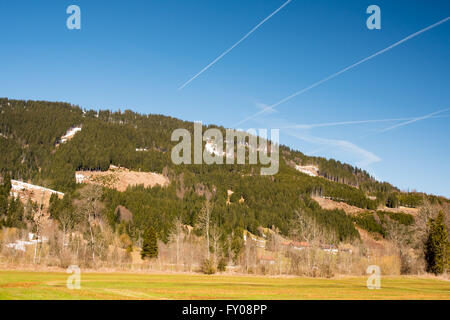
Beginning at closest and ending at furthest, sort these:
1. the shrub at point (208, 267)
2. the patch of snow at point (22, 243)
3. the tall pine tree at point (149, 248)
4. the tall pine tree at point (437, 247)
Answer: the shrub at point (208, 267)
the tall pine tree at point (437, 247)
the patch of snow at point (22, 243)
the tall pine tree at point (149, 248)

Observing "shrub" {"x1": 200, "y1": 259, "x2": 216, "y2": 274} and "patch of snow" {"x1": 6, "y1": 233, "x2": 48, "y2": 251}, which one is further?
"patch of snow" {"x1": 6, "y1": 233, "x2": 48, "y2": 251}

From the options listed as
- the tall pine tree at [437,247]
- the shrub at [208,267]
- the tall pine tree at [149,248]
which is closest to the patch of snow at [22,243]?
the tall pine tree at [149,248]

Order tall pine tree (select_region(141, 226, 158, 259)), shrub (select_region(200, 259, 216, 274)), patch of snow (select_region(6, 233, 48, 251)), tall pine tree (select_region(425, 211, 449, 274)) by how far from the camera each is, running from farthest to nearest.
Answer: tall pine tree (select_region(141, 226, 158, 259)), patch of snow (select_region(6, 233, 48, 251)), tall pine tree (select_region(425, 211, 449, 274)), shrub (select_region(200, 259, 216, 274))

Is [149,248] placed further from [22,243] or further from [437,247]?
[437,247]

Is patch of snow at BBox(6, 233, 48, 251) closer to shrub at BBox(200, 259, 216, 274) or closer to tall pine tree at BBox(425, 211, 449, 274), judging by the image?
shrub at BBox(200, 259, 216, 274)

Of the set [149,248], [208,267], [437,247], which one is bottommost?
[149,248]

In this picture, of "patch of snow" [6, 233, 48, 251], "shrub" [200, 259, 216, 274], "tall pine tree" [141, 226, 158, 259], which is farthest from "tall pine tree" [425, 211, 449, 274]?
"patch of snow" [6, 233, 48, 251]

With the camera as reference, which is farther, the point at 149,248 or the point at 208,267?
the point at 149,248

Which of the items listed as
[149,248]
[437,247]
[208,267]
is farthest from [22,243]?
[437,247]

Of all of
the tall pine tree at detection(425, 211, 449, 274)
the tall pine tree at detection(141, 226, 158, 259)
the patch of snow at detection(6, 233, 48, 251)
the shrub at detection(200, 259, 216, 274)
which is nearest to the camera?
the shrub at detection(200, 259, 216, 274)

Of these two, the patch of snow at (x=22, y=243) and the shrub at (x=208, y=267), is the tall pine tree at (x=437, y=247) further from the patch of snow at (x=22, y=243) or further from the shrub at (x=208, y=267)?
the patch of snow at (x=22, y=243)

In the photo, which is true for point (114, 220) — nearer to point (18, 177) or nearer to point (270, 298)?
point (18, 177)
